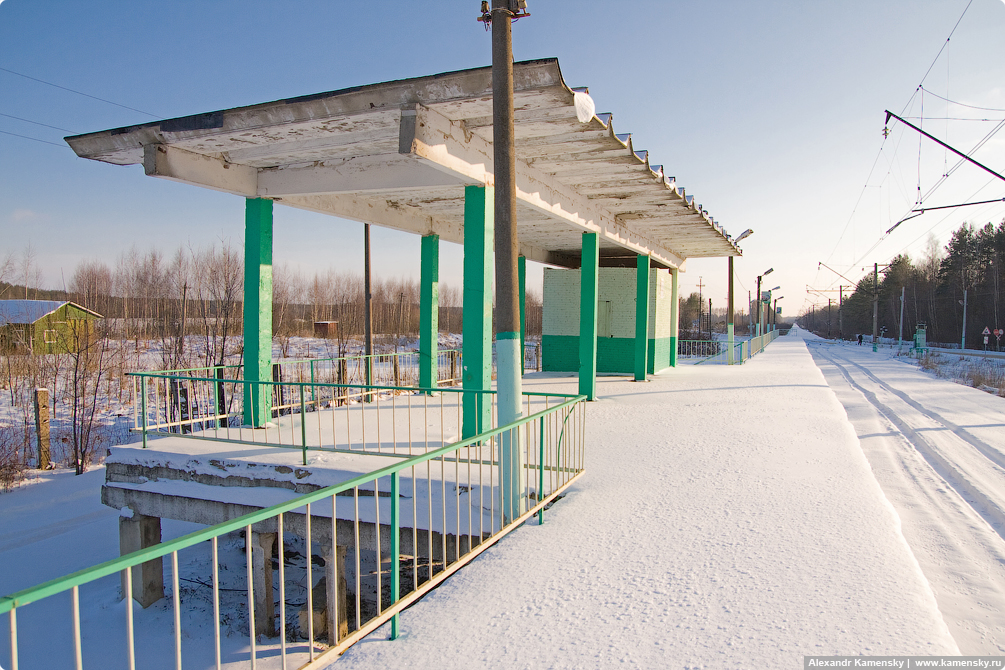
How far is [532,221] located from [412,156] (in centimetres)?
690

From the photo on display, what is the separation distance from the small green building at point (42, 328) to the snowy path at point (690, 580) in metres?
17.8

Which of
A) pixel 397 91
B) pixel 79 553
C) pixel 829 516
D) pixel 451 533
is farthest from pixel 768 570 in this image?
pixel 79 553

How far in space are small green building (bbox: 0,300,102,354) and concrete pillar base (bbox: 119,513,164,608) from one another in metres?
12.3

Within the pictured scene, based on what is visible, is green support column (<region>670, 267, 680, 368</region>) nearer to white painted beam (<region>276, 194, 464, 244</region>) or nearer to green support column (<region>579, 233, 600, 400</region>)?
green support column (<region>579, 233, 600, 400</region>)

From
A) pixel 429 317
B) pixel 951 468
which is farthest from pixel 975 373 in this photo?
pixel 429 317

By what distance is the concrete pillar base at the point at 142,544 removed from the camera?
7145 mm

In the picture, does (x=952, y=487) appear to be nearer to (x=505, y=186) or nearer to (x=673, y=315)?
(x=505, y=186)

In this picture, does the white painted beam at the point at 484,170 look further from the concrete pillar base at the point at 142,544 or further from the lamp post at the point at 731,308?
the lamp post at the point at 731,308

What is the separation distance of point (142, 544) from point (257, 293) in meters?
3.78

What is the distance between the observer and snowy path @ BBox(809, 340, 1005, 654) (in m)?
4.28

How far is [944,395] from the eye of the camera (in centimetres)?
1762

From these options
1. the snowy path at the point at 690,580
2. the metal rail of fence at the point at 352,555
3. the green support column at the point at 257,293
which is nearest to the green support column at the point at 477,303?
the metal rail of fence at the point at 352,555

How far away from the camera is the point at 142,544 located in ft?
23.4

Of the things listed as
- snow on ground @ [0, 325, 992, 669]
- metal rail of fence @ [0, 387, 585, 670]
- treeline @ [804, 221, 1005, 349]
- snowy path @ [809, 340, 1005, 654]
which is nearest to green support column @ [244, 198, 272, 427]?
metal rail of fence @ [0, 387, 585, 670]
